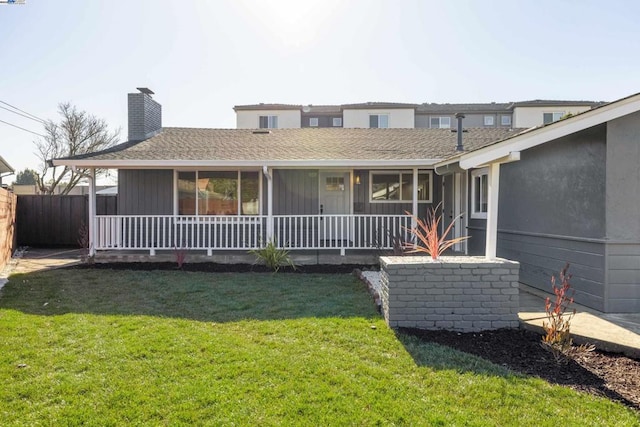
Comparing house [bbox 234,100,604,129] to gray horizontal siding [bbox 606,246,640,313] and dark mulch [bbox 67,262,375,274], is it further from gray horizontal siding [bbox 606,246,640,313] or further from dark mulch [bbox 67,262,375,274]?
gray horizontal siding [bbox 606,246,640,313]

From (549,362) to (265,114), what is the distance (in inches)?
1026

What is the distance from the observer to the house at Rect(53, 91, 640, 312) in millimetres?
4898

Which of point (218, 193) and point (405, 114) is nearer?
point (218, 193)

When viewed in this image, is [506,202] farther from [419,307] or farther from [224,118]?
[224,118]

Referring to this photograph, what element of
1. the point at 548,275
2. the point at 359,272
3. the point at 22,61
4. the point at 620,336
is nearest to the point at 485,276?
the point at 620,336

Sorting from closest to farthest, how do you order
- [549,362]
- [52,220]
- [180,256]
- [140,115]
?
1. [549,362]
2. [180,256]
3. [140,115]
4. [52,220]

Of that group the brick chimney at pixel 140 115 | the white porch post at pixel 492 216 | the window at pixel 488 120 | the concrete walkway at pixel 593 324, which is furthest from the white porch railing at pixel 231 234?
the window at pixel 488 120

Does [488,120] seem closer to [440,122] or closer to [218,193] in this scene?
Answer: [440,122]

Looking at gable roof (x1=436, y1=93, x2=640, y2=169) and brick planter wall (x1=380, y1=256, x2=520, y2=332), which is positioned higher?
gable roof (x1=436, y1=93, x2=640, y2=169)

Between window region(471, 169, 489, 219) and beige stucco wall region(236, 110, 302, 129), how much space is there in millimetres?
20235

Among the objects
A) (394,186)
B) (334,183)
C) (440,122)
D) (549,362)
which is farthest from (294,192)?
(440,122)

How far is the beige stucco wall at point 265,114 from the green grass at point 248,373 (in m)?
23.1

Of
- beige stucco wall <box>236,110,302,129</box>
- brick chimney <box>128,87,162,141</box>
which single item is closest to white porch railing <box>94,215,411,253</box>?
brick chimney <box>128,87,162,141</box>

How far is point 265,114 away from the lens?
90.3 ft
